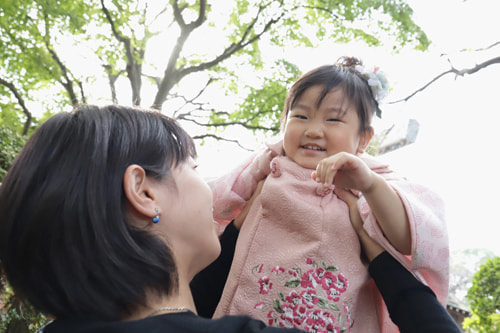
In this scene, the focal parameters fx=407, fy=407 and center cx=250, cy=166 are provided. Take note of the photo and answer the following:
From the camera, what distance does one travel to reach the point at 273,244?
4.90ft

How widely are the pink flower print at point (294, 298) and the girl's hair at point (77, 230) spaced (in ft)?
1.45

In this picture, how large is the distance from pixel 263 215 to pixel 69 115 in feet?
2.55

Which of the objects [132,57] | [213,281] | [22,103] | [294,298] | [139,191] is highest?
[132,57]

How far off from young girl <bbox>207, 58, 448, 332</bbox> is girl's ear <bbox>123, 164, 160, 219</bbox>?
0.50 m

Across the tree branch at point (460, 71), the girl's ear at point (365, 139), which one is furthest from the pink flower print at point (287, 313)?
the tree branch at point (460, 71)

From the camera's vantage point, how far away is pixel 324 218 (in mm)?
1442

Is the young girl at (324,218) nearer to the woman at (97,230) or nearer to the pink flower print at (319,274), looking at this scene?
the pink flower print at (319,274)

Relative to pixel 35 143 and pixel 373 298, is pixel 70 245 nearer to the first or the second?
pixel 35 143

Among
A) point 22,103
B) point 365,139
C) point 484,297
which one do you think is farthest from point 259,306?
point 22,103

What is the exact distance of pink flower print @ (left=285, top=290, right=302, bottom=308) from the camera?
4.38 feet

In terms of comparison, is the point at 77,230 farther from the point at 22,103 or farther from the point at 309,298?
the point at 22,103

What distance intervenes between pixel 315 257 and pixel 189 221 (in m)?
0.48

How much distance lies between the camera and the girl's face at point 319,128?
5.03ft

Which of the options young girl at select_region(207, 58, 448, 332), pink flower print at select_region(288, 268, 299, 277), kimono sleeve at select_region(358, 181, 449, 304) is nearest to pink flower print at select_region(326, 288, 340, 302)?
young girl at select_region(207, 58, 448, 332)
